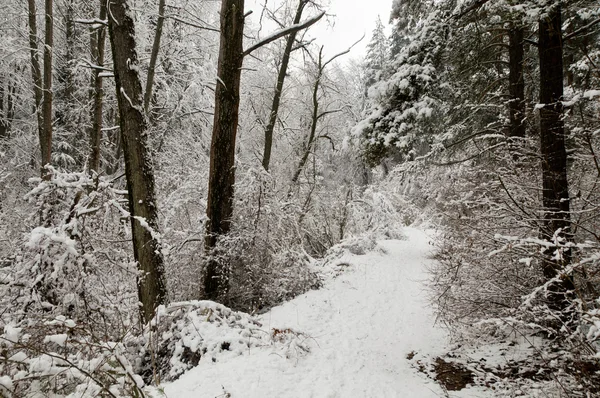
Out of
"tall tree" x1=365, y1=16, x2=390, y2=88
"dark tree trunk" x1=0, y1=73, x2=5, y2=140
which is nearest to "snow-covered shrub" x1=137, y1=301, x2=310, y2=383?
"dark tree trunk" x1=0, y1=73, x2=5, y2=140

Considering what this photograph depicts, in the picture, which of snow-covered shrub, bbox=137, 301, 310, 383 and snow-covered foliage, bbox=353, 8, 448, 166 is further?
snow-covered foliage, bbox=353, 8, 448, 166

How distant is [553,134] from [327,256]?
661 centimetres

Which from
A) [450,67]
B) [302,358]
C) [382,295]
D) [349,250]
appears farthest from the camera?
[349,250]

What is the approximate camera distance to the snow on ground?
3391 millimetres

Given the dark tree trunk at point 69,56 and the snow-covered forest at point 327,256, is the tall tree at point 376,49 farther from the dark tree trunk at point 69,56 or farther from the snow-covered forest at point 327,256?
the dark tree trunk at point 69,56

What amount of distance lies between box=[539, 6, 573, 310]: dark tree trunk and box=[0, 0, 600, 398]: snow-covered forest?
0.09 feet

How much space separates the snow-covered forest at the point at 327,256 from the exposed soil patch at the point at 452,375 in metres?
0.04

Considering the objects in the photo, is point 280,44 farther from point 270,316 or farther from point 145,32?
point 270,316

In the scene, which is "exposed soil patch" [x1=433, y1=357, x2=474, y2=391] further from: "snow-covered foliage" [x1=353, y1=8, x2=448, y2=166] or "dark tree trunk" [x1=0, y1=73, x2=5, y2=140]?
"dark tree trunk" [x1=0, y1=73, x2=5, y2=140]

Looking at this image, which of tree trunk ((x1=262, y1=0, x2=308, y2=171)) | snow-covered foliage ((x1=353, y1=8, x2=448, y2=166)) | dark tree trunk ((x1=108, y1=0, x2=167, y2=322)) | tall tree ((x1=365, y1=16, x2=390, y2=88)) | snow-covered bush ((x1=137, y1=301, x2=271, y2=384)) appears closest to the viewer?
snow-covered bush ((x1=137, y1=301, x2=271, y2=384))

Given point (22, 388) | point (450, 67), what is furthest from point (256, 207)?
point (450, 67)

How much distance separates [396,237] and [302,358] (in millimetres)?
10963

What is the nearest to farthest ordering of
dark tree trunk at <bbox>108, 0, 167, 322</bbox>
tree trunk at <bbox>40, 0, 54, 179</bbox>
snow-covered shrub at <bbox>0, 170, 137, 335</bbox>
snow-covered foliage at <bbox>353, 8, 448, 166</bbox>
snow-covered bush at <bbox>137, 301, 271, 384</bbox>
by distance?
1. snow-covered shrub at <bbox>0, 170, 137, 335</bbox>
2. snow-covered bush at <bbox>137, 301, 271, 384</bbox>
3. dark tree trunk at <bbox>108, 0, 167, 322</bbox>
4. snow-covered foliage at <bbox>353, 8, 448, 166</bbox>
5. tree trunk at <bbox>40, 0, 54, 179</bbox>

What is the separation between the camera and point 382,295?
789cm
